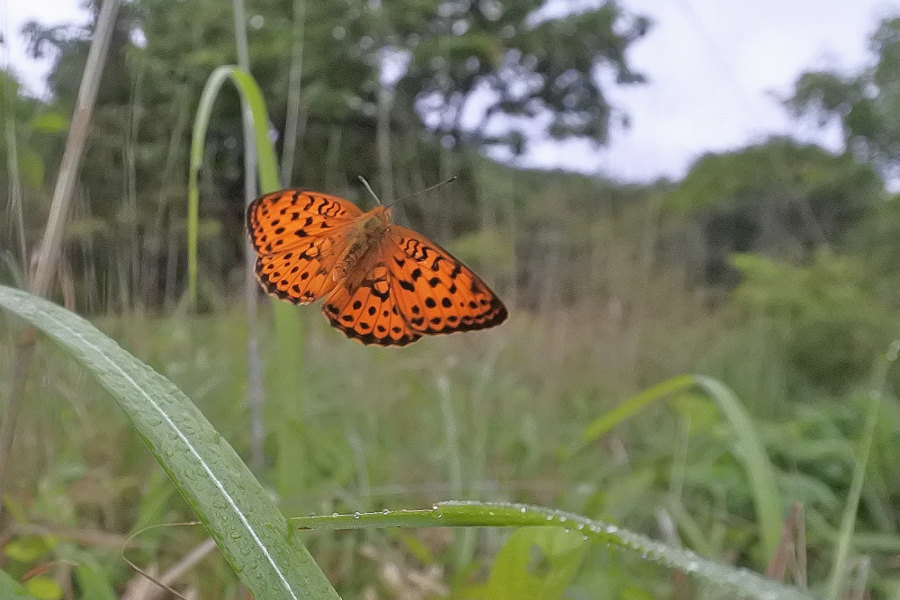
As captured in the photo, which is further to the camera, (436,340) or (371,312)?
(436,340)

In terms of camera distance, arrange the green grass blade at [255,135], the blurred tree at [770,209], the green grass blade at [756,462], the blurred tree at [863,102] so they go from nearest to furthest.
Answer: the green grass blade at [255,135] → the green grass blade at [756,462] → the blurred tree at [863,102] → the blurred tree at [770,209]

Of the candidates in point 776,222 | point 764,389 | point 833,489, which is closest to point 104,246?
point 833,489

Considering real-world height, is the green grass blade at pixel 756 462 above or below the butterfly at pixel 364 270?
below

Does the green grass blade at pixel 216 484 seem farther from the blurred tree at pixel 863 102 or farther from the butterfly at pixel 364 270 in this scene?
the blurred tree at pixel 863 102

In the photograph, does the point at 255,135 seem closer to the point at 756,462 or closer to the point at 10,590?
the point at 10,590

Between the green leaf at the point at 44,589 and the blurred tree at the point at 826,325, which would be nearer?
the green leaf at the point at 44,589

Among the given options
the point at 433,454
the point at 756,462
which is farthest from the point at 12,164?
the point at 433,454

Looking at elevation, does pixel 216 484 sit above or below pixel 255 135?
below

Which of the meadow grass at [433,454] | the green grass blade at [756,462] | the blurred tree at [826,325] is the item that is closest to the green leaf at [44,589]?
the meadow grass at [433,454]
